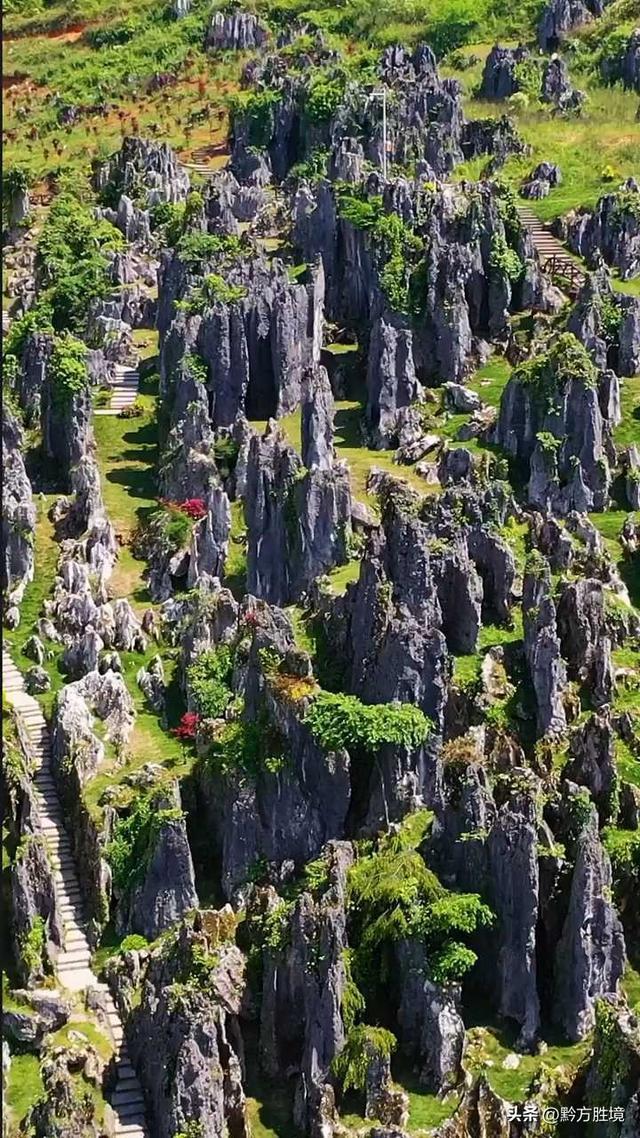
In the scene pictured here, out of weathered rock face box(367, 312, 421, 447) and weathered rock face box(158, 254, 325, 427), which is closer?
weathered rock face box(367, 312, 421, 447)

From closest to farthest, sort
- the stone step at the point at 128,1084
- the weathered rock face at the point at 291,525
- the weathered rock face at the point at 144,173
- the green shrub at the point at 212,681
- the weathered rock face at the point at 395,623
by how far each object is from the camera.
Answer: the stone step at the point at 128,1084 < the weathered rock face at the point at 395,623 < the green shrub at the point at 212,681 < the weathered rock face at the point at 291,525 < the weathered rock face at the point at 144,173

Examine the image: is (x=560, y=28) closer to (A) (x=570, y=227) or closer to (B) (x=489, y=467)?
(A) (x=570, y=227)

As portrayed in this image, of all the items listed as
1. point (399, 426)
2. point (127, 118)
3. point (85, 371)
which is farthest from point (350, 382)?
point (127, 118)

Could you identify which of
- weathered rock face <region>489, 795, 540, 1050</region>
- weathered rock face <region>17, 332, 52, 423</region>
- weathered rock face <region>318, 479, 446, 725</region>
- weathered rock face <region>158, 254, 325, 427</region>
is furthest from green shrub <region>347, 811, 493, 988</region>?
weathered rock face <region>17, 332, 52, 423</region>

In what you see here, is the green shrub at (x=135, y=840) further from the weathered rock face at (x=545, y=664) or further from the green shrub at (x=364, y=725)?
the weathered rock face at (x=545, y=664)

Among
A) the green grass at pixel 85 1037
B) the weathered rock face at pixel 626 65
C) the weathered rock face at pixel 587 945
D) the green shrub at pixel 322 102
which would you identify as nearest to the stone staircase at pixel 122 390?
the green shrub at pixel 322 102

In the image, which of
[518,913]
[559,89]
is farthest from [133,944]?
[559,89]

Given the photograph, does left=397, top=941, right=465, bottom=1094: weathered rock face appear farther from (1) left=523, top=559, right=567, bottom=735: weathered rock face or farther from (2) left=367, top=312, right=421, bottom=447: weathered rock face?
(2) left=367, top=312, right=421, bottom=447: weathered rock face
